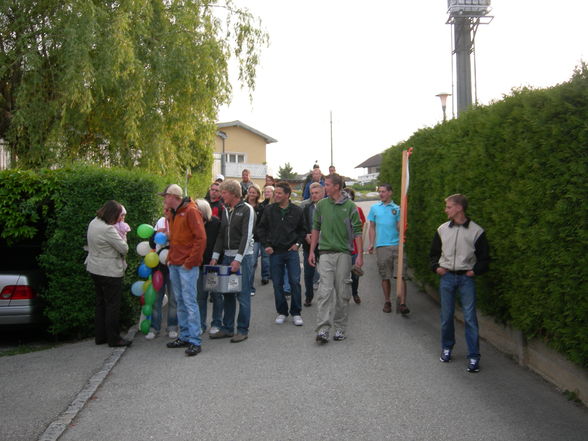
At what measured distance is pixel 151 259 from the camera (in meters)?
7.96

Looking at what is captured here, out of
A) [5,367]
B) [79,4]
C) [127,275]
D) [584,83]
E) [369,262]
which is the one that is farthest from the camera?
[369,262]

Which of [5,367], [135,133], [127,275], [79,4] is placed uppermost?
[79,4]

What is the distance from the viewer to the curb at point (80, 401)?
4684 mm

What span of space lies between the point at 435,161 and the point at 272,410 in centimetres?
538

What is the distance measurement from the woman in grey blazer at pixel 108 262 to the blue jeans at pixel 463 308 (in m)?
3.86

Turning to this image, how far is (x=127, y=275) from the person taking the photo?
8.59 metres

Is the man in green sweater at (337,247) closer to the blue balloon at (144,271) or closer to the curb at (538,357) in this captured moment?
the curb at (538,357)

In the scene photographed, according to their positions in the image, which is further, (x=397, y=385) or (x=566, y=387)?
(x=397, y=385)

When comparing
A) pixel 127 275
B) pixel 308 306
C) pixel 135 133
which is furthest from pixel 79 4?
pixel 308 306

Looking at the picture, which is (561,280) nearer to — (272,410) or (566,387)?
(566,387)

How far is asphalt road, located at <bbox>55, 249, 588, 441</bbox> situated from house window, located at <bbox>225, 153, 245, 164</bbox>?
46.7 meters

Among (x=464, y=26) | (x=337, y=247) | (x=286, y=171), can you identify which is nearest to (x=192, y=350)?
(x=337, y=247)

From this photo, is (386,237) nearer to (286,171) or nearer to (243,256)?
(243,256)

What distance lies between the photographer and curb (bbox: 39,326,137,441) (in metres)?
4.68
